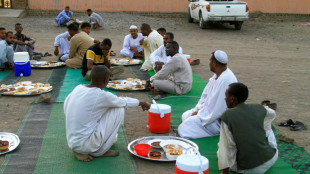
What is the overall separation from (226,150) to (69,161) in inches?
61.8

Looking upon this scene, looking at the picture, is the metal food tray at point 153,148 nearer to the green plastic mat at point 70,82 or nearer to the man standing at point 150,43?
the green plastic mat at point 70,82

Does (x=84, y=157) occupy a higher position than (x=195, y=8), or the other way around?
(x=195, y=8)

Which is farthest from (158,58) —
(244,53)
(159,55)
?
(244,53)

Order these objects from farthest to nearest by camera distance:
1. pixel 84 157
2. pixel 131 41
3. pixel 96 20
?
pixel 96 20
pixel 131 41
pixel 84 157

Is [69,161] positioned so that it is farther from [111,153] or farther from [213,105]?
[213,105]

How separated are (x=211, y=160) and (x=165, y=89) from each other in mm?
2598

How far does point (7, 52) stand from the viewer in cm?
755

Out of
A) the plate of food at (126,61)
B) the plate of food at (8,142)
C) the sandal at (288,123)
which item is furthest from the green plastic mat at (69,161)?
the plate of food at (126,61)

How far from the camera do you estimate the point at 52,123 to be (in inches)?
185

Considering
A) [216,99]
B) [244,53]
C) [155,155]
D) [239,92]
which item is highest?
[239,92]

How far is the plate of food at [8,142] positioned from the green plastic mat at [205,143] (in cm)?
200

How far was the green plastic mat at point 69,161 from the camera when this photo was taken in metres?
3.40

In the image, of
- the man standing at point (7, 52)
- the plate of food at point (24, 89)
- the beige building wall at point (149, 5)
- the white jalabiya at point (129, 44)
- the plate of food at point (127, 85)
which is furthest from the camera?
the beige building wall at point (149, 5)

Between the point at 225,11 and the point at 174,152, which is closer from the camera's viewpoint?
the point at 174,152
